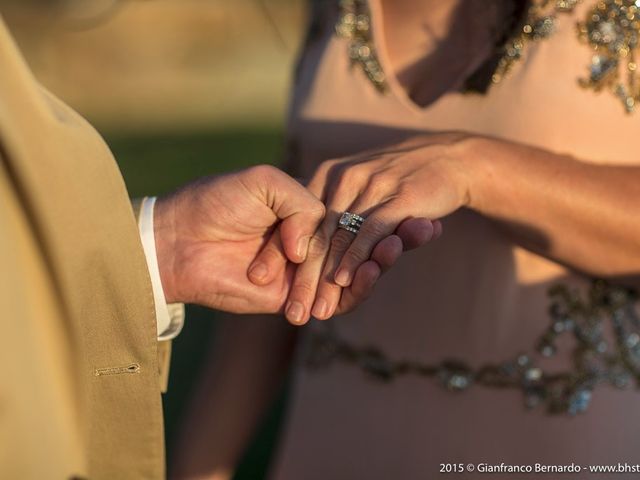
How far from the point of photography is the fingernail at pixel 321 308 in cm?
121

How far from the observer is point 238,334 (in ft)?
5.94

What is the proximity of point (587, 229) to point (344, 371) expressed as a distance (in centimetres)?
49

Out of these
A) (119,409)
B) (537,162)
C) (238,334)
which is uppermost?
(537,162)

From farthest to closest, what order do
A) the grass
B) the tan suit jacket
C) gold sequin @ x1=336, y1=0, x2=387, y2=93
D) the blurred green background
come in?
the blurred green background
the grass
gold sequin @ x1=336, y1=0, x2=387, y2=93
the tan suit jacket

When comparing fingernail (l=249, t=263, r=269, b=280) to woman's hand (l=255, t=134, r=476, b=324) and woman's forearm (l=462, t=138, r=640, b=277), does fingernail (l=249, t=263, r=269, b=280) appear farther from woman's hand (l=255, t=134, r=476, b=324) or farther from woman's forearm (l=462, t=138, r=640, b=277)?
woman's forearm (l=462, t=138, r=640, b=277)

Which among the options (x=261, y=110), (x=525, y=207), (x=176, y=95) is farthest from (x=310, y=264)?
(x=176, y=95)

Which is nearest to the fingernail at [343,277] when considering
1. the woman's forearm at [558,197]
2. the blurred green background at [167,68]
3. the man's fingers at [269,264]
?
the man's fingers at [269,264]

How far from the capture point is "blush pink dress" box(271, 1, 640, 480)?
144cm

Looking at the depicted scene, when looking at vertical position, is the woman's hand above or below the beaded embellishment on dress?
below

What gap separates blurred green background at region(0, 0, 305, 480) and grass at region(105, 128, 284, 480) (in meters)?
0.03

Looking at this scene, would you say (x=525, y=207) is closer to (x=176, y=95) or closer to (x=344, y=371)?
(x=344, y=371)

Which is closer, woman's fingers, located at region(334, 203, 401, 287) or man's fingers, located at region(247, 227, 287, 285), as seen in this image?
woman's fingers, located at region(334, 203, 401, 287)

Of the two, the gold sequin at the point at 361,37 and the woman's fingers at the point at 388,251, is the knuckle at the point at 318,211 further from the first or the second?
the gold sequin at the point at 361,37

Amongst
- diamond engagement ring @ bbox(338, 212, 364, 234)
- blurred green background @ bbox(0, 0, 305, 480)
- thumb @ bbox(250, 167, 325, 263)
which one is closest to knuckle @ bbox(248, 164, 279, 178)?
thumb @ bbox(250, 167, 325, 263)
